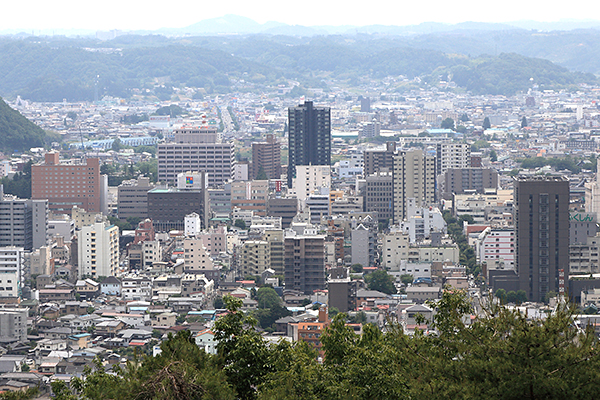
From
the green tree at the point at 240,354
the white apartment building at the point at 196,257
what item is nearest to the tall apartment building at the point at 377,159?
the white apartment building at the point at 196,257

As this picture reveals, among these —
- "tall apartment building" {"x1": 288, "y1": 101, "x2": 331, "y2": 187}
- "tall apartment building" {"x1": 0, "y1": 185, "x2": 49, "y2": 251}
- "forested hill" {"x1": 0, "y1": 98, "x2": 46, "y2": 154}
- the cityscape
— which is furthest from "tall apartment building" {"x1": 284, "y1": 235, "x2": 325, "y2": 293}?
"forested hill" {"x1": 0, "y1": 98, "x2": 46, "y2": 154}

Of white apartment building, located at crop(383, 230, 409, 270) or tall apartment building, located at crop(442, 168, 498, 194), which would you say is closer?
white apartment building, located at crop(383, 230, 409, 270)

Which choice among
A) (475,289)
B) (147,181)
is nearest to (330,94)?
(147,181)

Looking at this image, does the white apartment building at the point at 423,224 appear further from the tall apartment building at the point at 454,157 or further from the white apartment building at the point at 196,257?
the tall apartment building at the point at 454,157

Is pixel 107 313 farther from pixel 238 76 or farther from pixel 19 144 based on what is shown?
pixel 238 76

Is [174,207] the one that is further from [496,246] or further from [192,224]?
[496,246]

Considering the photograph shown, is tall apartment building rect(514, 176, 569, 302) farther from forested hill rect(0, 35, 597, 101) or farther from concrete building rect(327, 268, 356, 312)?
forested hill rect(0, 35, 597, 101)
